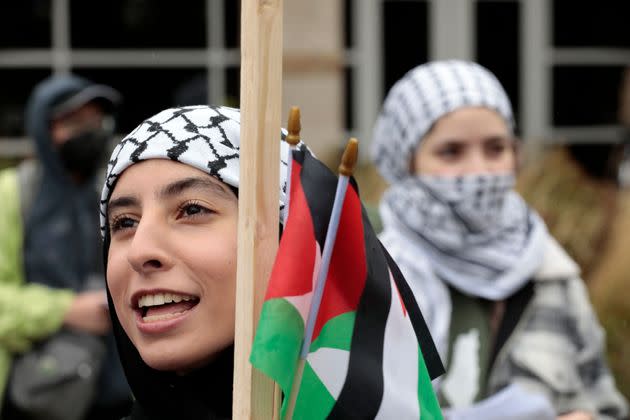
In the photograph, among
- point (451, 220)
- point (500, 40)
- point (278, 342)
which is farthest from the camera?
point (500, 40)

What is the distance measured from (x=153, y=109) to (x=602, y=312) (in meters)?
3.14

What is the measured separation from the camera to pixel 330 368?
2.20 m

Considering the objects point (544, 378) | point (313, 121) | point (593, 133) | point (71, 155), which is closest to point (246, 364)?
point (544, 378)

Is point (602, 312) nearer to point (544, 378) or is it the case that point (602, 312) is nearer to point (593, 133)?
point (544, 378)

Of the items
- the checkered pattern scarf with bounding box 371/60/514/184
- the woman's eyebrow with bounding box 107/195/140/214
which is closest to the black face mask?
the checkered pattern scarf with bounding box 371/60/514/184

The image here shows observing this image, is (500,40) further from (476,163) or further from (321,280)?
(321,280)

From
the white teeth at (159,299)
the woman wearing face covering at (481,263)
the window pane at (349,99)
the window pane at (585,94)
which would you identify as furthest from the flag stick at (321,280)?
the window pane at (585,94)

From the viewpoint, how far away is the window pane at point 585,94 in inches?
338

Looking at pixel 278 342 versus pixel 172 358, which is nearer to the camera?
pixel 278 342

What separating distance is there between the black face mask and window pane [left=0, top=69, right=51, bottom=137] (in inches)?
102

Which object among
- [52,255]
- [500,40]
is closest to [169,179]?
[52,255]

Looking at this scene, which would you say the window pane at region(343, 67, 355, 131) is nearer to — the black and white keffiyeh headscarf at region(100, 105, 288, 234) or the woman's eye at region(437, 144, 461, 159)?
the woman's eye at region(437, 144, 461, 159)

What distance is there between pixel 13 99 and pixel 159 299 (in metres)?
5.59

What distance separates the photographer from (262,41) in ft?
6.84
